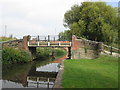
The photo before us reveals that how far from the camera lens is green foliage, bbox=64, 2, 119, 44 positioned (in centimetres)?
2469

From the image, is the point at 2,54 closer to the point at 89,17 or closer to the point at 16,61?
the point at 16,61

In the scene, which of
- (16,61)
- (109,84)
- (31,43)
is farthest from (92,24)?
(109,84)

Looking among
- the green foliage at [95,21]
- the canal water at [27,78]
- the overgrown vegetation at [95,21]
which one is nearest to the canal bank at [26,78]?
the canal water at [27,78]

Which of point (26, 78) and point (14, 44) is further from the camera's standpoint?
point (14, 44)

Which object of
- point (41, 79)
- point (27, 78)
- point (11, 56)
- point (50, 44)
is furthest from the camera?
point (50, 44)

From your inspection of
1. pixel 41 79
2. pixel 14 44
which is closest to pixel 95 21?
pixel 14 44

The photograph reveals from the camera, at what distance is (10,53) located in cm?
Answer: 1858

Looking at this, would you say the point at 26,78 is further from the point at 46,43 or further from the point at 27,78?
the point at 46,43

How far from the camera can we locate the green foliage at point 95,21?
24.7m

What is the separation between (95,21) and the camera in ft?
81.7

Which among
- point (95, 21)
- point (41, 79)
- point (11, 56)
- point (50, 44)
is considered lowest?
point (41, 79)

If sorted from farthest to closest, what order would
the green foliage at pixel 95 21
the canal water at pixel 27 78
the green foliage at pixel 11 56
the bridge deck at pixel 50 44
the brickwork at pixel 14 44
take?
the green foliage at pixel 95 21 < the bridge deck at pixel 50 44 < the brickwork at pixel 14 44 < the green foliage at pixel 11 56 < the canal water at pixel 27 78

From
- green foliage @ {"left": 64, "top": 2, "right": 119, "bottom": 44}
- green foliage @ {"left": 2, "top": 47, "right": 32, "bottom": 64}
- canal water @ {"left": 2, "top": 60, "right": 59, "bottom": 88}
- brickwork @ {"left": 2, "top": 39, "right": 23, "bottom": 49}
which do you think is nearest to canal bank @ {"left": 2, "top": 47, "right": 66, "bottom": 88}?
canal water @ {"left": 2, "top": 60, "right": 59, "bottom": 88}

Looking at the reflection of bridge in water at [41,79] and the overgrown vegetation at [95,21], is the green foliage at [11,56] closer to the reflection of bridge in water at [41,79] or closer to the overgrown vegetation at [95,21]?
the reflection of bridge in water at [41,79]
